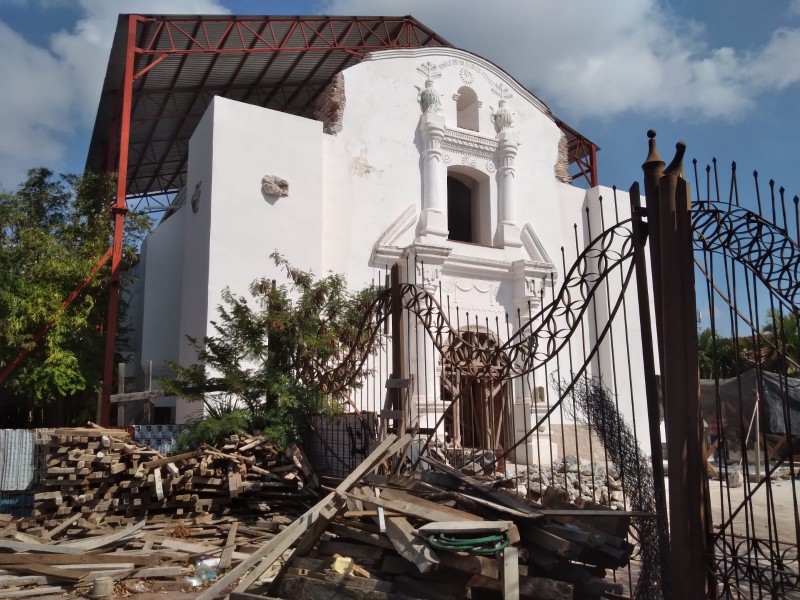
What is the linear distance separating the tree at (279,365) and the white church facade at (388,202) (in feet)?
6.11

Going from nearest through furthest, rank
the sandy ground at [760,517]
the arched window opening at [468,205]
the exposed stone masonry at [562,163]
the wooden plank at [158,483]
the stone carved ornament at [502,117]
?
the sandy ground at [760,517], the wooden plank at [158,483], the arched window opening at [468,205], the stone carved ornament at [502,117], the exposed stone masonry at [562,163]

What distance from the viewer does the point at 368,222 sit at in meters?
14.2

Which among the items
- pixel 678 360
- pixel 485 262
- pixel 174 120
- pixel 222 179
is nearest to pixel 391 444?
pixel 678 360

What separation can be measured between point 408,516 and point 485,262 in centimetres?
1115

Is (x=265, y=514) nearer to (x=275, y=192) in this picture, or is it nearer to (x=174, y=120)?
(x=275, y=192)

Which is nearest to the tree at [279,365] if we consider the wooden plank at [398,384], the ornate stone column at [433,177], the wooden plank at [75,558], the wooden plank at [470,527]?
the wooden plank at [398,384]

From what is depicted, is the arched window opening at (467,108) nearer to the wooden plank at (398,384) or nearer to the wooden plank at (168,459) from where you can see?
the wooden plank at (168,459)

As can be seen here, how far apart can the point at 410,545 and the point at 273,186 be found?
32.8 ft

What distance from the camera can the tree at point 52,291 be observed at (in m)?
11.9

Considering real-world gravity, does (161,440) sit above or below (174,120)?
below

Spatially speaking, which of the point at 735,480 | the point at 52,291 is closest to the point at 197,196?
the point at 52,291

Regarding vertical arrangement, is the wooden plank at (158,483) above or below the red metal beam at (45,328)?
below

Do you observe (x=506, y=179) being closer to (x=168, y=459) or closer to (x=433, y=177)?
(x=433, y=177)

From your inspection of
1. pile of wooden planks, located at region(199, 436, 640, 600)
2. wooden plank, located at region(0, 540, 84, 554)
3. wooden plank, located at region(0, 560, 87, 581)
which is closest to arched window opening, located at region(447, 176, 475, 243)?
wooden plank, located at region(0, 540, 84, 554)
